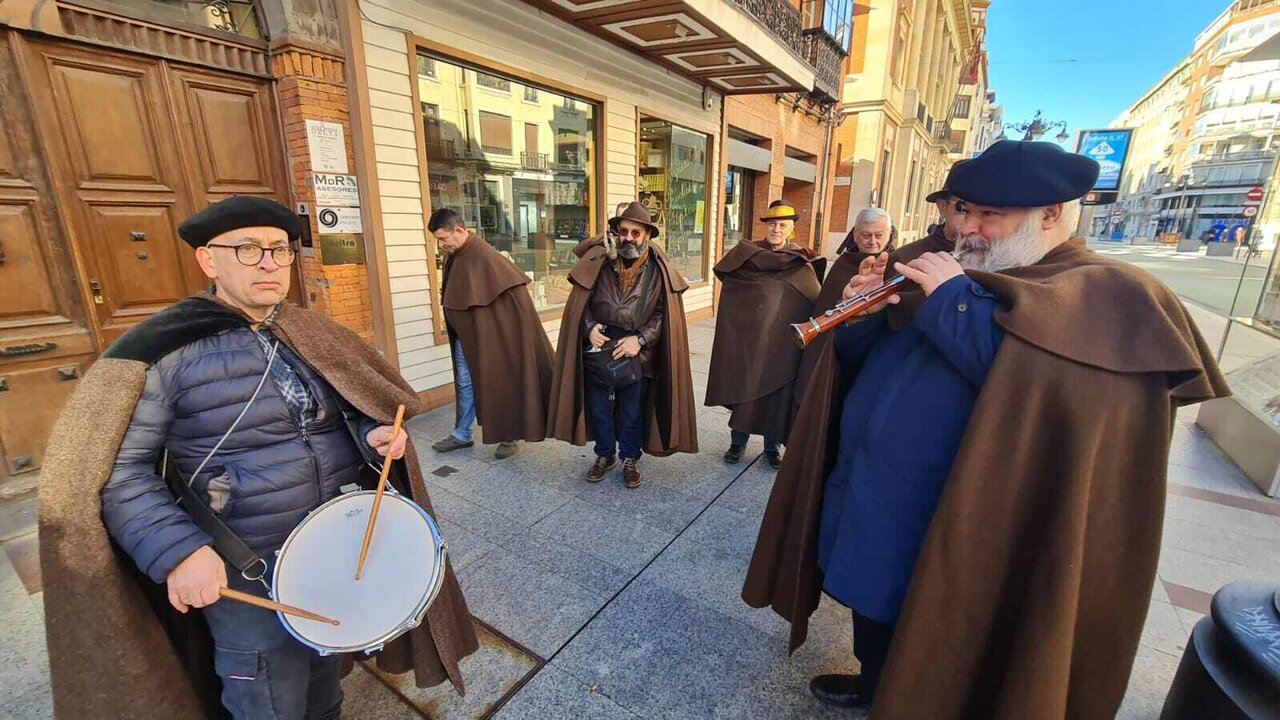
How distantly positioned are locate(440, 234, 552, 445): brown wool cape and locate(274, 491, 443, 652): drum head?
2.64 metres

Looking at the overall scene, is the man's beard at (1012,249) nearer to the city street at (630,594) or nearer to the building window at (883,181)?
the city street at (630,594)

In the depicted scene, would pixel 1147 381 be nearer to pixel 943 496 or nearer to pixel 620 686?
pixel 943 496

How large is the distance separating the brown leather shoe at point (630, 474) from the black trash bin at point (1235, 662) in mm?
2925

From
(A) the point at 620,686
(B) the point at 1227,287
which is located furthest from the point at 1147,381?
(B) the point at 1227,287

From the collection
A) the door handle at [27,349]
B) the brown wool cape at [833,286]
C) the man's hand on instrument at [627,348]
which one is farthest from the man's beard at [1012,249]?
the door handle at [27,349]

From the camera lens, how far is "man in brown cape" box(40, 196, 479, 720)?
129cm

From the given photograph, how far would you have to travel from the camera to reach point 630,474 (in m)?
4.09

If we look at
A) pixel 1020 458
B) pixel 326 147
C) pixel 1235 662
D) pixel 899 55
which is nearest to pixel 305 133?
pixel 326 147

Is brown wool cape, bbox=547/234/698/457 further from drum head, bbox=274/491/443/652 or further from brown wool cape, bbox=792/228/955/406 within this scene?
drum head, bbox=274/491/443/652

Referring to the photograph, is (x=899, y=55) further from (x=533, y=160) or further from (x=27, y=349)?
(x=27, y=349)

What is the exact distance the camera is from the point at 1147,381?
4.09 feet

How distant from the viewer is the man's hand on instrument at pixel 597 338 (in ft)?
12.3

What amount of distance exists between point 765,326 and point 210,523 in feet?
12.0

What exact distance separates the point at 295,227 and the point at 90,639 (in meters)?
1.21
